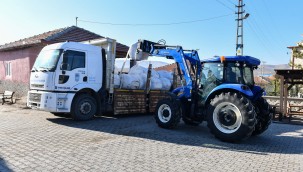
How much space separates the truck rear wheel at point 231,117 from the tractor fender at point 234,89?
0.52ft

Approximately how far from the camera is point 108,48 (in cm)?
1101

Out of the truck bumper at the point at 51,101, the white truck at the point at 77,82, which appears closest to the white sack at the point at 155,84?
the white truck at the point at 77,82

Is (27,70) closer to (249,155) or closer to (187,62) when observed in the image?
(187,62)

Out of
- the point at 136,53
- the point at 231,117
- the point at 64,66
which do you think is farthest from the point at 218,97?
the point at 64,66

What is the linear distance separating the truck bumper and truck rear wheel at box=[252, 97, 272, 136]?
6116 mm

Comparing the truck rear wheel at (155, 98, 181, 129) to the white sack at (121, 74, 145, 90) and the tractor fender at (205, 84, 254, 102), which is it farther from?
the white sack at (121, 74, 145, 90)

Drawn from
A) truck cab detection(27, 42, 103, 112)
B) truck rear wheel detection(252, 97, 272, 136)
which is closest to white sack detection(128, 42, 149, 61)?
truck cab detection(27, 42, 103, 112)

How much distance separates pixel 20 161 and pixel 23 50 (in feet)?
45.7

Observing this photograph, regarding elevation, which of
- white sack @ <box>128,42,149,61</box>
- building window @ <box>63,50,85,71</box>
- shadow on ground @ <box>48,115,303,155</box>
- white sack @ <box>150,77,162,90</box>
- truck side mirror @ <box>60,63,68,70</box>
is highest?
white sack @ <box>128,42,149,61</box>

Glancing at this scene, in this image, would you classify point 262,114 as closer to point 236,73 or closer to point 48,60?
point 236,73

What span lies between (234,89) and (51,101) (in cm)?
586

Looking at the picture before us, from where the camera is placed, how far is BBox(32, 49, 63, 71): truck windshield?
31.5ft

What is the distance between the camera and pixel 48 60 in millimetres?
9836

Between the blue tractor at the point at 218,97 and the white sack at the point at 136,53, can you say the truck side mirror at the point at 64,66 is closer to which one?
the white sack at the point at 136,53
